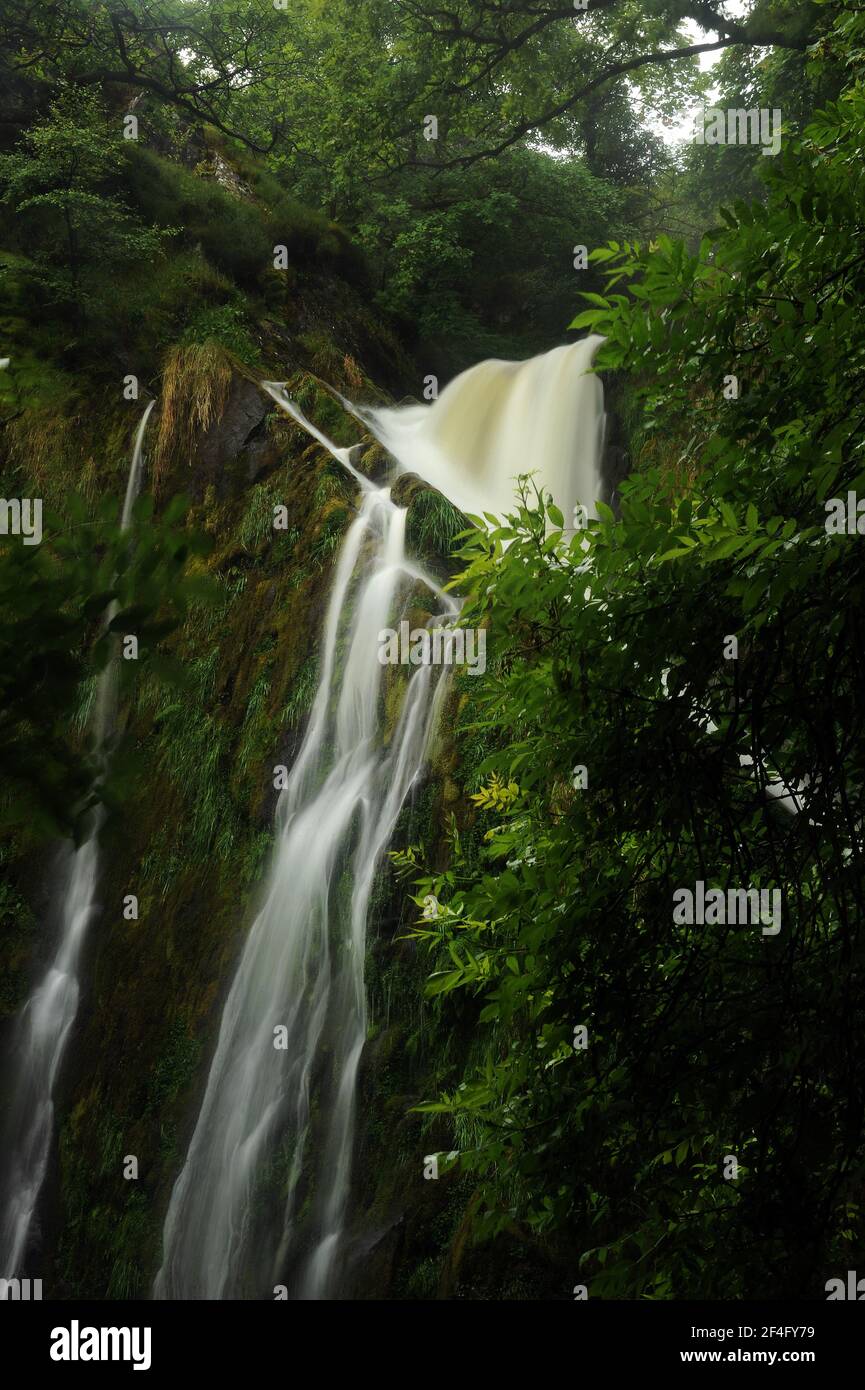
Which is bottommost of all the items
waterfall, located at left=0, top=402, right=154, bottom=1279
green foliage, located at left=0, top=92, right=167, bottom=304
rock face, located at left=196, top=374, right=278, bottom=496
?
waterfall, located at left=0, top=402, right=154, bottom=1279

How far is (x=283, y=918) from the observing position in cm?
759

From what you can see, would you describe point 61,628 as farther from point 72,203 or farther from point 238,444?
point 72,203

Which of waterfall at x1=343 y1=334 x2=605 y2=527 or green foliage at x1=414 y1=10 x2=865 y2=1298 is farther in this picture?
waterfall at x1=343 y1=334 x2=605 y2=527

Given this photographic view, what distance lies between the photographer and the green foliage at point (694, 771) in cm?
265

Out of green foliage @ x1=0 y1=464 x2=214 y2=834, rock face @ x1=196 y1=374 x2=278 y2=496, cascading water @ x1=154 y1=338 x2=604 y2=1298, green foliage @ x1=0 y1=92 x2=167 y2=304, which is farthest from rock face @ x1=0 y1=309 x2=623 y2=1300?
green foliage @ x1=0 y1=464 x2=214 y2=834

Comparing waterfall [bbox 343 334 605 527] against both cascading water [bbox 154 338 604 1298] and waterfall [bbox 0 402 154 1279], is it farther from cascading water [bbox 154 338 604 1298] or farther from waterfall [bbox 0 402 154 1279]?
waterfall [bbox 0 402 154 1279]

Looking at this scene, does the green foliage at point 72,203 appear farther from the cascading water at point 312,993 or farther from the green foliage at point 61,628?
the green foliage at point 61,628

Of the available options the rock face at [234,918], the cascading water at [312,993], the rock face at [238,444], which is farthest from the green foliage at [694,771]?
the rock face at [238,444]

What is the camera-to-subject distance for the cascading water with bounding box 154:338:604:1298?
6.65 metres

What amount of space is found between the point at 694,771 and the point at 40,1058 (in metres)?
7.69

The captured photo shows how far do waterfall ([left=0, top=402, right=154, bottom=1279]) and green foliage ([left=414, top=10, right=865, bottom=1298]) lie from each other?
5958 millimetres

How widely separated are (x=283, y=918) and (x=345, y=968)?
77 centimetres

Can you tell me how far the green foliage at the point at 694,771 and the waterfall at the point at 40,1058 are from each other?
5958 mm

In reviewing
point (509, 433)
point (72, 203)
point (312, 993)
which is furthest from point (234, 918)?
point (72, 203)
